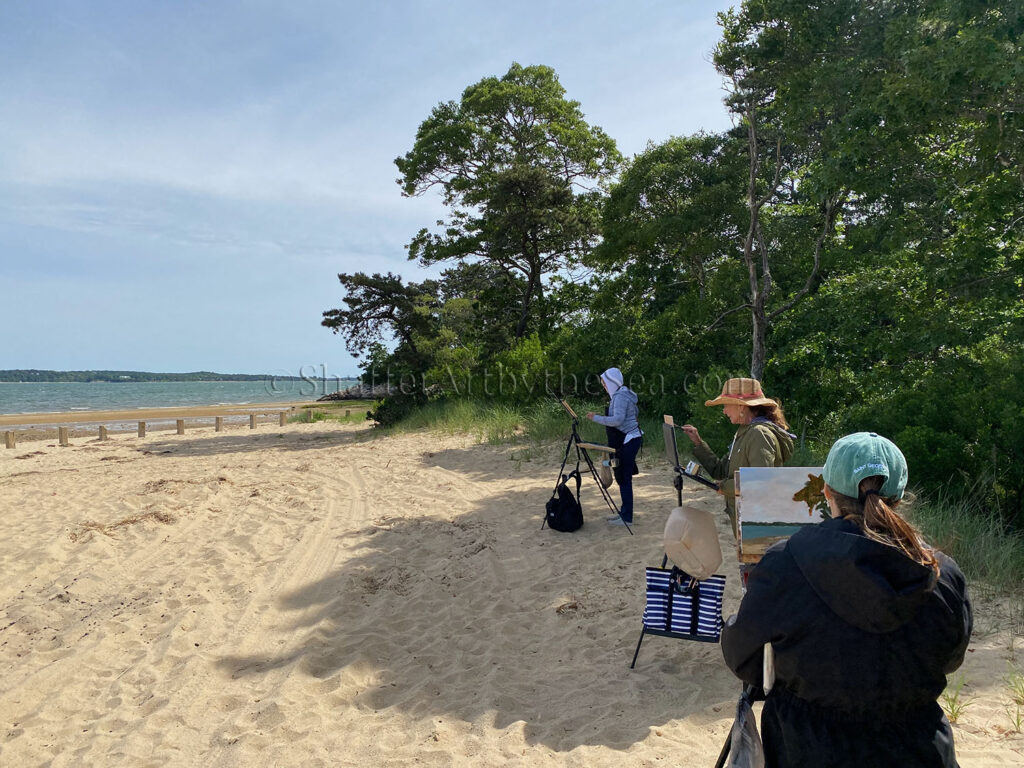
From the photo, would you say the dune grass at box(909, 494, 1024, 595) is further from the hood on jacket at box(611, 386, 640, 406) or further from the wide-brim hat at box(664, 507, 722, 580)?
the wide-brim hat at box(664, 507, 722, 580)

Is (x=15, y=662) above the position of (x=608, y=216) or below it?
below

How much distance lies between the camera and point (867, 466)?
1.75 metres

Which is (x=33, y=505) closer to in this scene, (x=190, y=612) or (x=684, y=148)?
(x=190, y=612)

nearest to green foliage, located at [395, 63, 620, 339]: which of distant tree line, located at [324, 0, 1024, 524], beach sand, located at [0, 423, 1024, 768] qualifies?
distant tree line, located at [324, 0, 1024, 524]

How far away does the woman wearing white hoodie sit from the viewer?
7.16 meters

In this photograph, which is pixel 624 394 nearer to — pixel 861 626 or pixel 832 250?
pixel 861 626

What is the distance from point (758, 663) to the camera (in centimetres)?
182

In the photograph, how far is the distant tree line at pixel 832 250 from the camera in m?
6.90

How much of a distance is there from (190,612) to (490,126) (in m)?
20.8

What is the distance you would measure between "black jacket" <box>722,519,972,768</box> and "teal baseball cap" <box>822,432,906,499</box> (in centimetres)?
15

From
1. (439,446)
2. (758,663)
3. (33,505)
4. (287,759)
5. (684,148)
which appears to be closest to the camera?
(758,663)

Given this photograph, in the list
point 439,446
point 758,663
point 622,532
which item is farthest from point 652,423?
point 758,663

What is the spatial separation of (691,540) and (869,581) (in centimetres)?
172

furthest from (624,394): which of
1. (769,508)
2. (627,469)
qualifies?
(769,508)
